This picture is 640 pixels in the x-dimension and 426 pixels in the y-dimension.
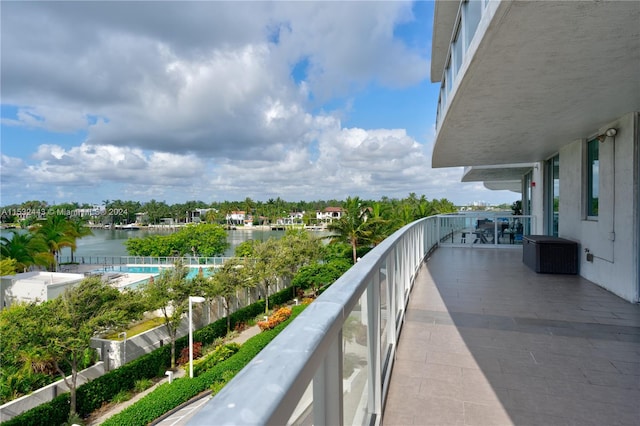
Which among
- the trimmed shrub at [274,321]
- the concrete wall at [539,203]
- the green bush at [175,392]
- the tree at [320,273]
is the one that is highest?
the concrete wall at [539,203]

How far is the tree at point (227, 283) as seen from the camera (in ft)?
76.4

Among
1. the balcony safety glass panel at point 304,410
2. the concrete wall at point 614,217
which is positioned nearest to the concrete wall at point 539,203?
the concrete wall at point 614,217

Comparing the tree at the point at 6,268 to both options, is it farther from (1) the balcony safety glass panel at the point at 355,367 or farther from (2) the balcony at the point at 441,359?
(1) the balcony safety glass panel at the point at 355,367

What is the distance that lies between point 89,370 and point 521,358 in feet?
65.8

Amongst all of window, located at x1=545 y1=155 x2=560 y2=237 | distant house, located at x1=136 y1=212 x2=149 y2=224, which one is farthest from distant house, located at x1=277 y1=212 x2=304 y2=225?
window, located at x1=545 y1=155 x2=560 y2=237

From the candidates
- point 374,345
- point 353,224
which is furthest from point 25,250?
point 374,345

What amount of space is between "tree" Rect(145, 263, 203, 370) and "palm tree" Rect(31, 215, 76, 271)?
2199 centimetres

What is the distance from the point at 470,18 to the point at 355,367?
4.79m

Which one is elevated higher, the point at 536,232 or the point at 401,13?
the point at 401,13

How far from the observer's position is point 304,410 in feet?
3.08

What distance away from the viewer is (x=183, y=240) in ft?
173

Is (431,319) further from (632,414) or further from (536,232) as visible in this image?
(536,232)

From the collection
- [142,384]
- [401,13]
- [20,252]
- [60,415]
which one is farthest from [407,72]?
[20,252]

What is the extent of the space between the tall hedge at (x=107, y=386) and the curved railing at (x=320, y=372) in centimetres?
1678
